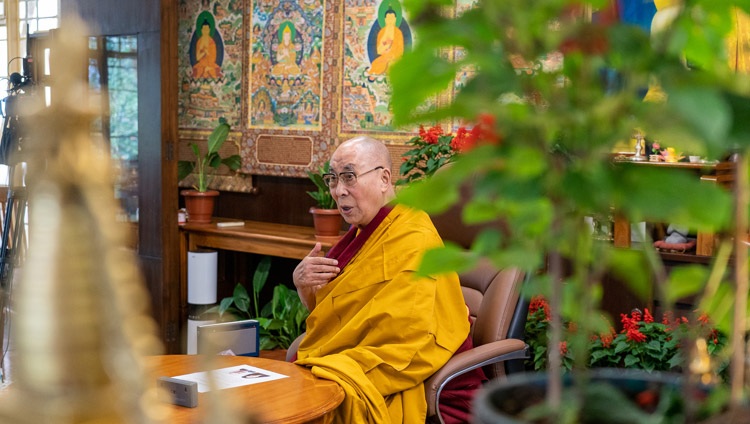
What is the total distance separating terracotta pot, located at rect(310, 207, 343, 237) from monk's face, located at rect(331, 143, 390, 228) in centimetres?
173

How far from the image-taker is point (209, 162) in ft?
19.7

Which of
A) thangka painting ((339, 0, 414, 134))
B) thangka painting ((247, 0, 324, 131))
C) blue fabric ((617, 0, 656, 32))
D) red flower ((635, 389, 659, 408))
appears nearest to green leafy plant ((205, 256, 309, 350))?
thangka painting ((247, 0, 324, 131))

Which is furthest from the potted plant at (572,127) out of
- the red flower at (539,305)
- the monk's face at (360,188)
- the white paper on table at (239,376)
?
the red flower at (539,305)

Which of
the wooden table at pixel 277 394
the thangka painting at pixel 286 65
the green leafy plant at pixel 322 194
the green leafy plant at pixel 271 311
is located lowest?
the green leafy plant at pixel 271 311

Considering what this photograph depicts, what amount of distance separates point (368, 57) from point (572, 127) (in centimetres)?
491

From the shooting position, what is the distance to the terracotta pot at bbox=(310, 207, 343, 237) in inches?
201

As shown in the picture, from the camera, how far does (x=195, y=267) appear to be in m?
5.52

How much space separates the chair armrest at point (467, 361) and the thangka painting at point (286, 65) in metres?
2.88

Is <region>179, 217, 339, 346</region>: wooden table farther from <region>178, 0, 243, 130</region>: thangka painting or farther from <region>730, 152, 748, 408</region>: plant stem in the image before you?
<region>730, 152, 748, 408</region>: plant stem

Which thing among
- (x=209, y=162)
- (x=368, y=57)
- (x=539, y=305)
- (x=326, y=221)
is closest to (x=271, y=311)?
(x=326, y=221)

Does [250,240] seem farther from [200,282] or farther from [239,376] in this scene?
[239,376]

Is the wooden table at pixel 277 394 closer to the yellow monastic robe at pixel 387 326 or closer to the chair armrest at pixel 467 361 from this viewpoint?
the yellow monastic robe at pixel 387 326

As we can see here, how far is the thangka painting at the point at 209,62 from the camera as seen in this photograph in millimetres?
6059

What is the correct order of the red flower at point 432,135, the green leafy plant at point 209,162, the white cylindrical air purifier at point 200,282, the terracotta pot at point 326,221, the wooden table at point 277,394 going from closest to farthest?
the wooden table at point 277,394
the red flower at point 432,135
the terracotta pot at point 326,221
the white cylindrical air purifier at point 200,282
the green leafy plant at point 209,162
